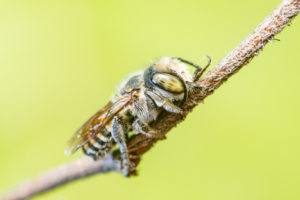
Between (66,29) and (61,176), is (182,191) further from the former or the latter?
(61,176)

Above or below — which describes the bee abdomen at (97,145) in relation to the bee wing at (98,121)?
below

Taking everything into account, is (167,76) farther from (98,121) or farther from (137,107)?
(98,121)

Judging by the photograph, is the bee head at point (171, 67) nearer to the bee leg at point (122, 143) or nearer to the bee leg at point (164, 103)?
the bee leg at point (164, 103)

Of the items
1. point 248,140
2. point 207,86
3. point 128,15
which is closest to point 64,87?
point 128,15

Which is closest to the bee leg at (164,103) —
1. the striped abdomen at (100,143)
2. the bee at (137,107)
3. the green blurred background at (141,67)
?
the bee at (137,107)

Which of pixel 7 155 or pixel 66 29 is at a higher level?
pixel 66 29

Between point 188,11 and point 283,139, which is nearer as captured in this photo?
point 283,139

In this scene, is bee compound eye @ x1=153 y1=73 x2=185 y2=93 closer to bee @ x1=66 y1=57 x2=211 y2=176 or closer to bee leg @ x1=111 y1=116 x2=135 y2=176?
bee @ x1=66 y1=57 x2=211 y2=176
